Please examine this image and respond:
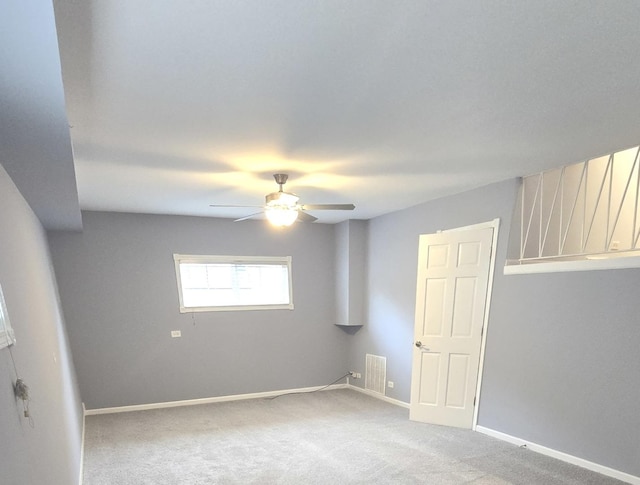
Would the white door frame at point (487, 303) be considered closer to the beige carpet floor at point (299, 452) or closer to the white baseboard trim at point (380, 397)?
the beige carpet floor at point (299, 452)

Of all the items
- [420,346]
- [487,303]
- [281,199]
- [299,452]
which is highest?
[281,199]

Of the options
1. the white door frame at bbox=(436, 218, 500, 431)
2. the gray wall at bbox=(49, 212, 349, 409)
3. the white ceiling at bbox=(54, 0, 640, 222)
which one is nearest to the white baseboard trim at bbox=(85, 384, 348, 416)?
the gray wall at bbox=(49, 212, 349, 409)

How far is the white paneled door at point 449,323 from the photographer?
3.89 m

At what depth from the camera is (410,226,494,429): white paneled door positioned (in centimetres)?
389

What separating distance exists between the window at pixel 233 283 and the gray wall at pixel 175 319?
0.32 feet

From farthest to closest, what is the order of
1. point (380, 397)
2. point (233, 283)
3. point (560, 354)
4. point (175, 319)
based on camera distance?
point (233, 283), point (380, 397), point (175, 319), point (560, 354)

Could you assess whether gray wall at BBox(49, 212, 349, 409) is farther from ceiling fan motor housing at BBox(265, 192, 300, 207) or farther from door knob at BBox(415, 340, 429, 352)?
ceiling fan motor housing at BBox(265, 192, 300, 207)

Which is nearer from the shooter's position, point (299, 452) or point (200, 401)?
point (299, 452)

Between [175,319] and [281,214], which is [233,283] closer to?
[175,319]

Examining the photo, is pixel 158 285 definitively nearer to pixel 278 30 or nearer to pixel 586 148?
pixel 278 30

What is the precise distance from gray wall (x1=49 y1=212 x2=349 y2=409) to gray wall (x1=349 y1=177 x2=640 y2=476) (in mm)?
2348

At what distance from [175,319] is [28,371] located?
3294 mm

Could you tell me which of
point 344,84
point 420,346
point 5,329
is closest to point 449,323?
point 420,346

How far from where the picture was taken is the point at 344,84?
1706 millimetres
